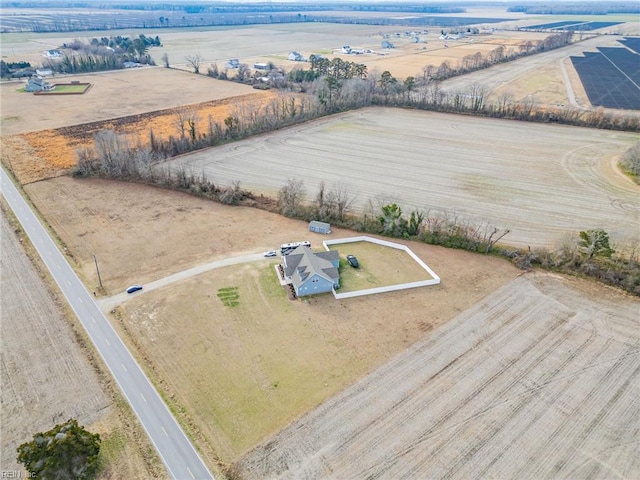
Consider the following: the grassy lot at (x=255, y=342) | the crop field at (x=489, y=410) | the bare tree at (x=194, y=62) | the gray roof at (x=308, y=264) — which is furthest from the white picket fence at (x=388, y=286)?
the bare tree at (x=194, y=62)

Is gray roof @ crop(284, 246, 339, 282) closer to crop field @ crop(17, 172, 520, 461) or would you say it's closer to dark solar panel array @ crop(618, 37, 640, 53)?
crop field @ crop(17, 172, 520, 461)

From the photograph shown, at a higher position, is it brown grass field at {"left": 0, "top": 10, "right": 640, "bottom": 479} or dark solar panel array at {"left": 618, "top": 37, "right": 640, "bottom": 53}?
dark solar panel array at {"left": 618, "top": 37, "right": 640, "bottom": 53}

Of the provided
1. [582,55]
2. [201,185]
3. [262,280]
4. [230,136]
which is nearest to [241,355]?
[262,280]

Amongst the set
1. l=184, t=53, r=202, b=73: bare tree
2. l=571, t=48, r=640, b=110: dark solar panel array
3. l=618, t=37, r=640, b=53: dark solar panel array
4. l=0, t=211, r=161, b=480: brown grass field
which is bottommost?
l=0, t=211, r=161, b=480: brown grass field

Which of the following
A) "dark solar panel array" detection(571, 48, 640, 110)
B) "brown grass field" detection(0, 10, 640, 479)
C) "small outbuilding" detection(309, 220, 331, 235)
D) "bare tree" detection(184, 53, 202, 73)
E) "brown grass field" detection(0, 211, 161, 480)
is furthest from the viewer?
"bare tree" detection(184, 53, 202, 73)

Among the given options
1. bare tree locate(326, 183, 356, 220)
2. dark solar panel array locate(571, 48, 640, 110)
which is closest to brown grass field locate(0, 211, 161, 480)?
bare tree locate(326, 183, 356, 220)

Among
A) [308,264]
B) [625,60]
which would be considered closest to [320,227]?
[308,264]

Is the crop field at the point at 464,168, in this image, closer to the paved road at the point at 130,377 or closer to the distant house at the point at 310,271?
the distant house at the point at 310,271

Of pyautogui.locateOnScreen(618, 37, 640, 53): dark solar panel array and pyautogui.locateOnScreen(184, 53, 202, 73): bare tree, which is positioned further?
pyautogui.locateOnScreen(618, 37, 640, 53): dark solar panel array
